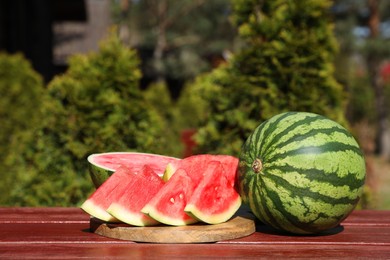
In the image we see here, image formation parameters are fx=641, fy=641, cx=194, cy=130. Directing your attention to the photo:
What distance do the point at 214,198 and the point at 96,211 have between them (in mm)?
526

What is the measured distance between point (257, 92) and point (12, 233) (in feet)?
9.96

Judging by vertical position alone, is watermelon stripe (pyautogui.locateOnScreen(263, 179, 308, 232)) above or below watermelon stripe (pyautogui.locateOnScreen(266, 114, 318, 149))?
below

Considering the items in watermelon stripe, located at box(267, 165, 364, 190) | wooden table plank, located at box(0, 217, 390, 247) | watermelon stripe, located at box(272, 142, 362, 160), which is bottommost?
wooden table plank, located at box(0, 217, 390, 247)

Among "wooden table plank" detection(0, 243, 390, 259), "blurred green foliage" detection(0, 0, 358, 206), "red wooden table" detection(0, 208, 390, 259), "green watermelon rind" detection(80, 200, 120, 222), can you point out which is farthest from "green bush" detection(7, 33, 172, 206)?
"wooden table plank" detection(0, 243, 390, 259)

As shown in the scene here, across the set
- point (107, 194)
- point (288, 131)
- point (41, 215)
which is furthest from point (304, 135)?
point (41, 215)

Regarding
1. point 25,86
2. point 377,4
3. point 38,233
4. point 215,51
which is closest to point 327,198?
point 38,233

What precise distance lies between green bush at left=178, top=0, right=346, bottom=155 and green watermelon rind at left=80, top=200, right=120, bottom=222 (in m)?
2.66

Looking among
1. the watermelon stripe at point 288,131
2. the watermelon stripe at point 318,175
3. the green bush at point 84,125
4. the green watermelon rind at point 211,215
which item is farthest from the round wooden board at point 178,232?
the green bush at point 84,125

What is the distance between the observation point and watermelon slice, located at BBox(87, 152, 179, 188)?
3.18m

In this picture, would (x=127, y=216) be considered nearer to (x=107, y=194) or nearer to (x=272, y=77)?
(x=107, y=194)

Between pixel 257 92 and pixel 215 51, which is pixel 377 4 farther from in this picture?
pixel 257 92

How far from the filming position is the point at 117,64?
18.2ft

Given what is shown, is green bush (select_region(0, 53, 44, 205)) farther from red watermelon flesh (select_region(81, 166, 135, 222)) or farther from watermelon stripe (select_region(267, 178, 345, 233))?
watermelon stripe (select_region(267, 178, 345, 233))

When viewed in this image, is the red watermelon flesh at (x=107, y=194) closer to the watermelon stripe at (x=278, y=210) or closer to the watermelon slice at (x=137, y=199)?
the watermelon slice at (x=137, y=199)
